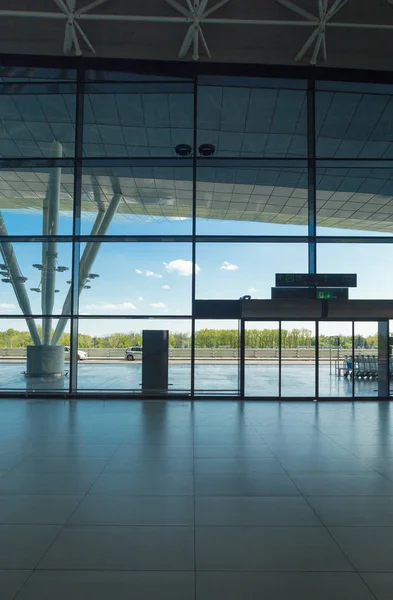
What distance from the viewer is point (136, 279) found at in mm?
13141

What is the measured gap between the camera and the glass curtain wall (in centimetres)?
Answer: 1298

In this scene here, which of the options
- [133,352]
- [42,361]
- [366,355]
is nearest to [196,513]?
[133,352]

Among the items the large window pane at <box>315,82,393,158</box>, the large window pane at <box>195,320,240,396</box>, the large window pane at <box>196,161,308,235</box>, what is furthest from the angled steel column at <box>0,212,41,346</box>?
the large window pane at <box>315,82,393,158</box>

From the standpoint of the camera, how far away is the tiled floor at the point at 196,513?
3.11 metres

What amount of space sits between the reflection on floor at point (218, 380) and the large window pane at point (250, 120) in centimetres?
657

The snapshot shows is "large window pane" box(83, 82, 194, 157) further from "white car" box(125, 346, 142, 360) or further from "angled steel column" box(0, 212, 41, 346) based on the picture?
"white car" box(125, 346, 142, 360)

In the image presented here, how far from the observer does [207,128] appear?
1324 cm

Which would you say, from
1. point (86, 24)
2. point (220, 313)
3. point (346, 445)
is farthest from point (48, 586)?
point (86, 24)

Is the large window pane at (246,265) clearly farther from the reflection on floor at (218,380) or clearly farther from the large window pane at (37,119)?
the large window pane at (37,119)

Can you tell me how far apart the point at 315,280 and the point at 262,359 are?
2.81 m

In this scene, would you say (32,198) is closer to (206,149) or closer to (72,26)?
(72,26)

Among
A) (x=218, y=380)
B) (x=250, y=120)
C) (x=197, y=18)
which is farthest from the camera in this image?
(x=250, y=120)

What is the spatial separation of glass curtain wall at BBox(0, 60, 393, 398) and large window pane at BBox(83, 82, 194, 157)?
4 centimetres

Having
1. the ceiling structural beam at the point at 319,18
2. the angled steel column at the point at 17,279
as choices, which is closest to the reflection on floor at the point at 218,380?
the angled steel column at the point at 17,279
